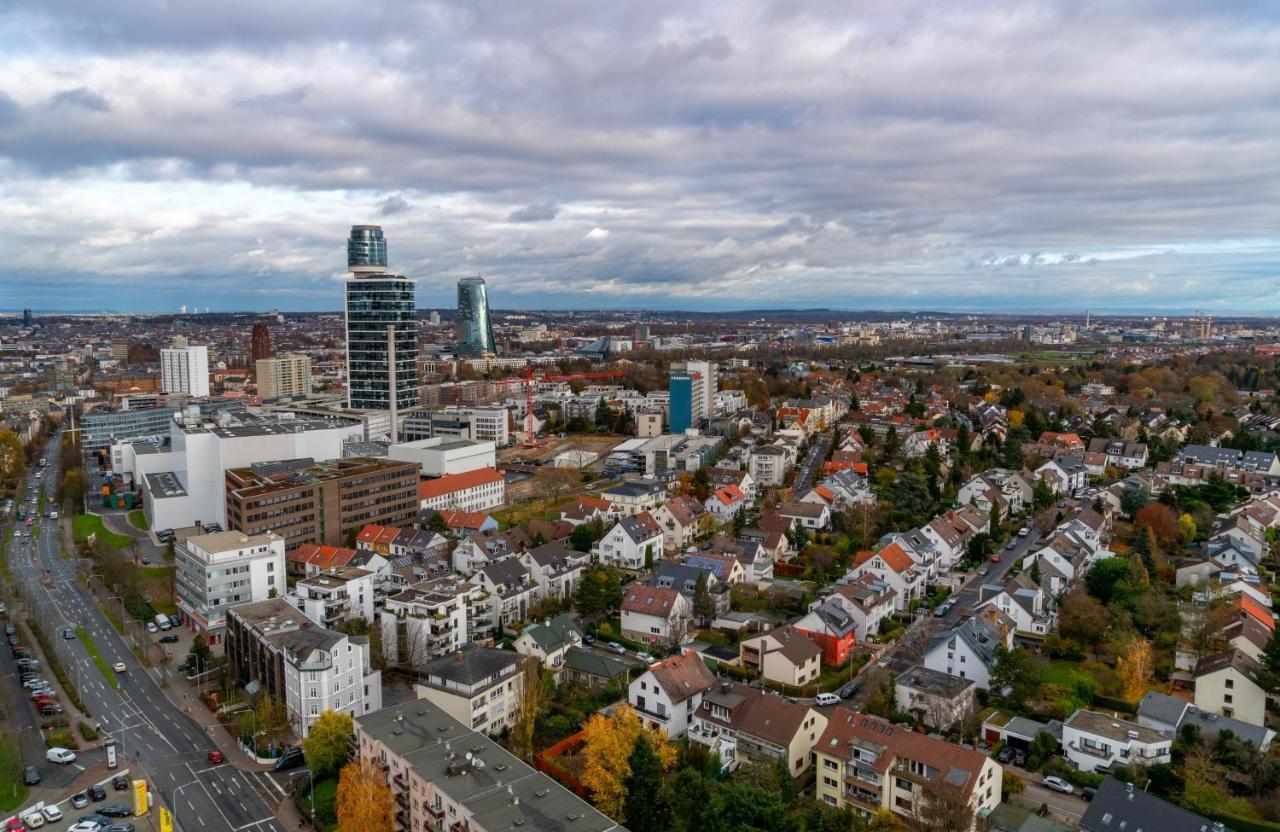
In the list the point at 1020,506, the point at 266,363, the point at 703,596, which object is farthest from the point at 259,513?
the point at 266,363

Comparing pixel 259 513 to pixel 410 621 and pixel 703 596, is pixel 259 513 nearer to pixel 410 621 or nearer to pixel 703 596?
pixel 410 621

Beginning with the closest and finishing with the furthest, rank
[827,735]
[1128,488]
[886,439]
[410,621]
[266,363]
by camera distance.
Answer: [827,735] < [410,621] < [1128,488] < [886,439] < [266,363]

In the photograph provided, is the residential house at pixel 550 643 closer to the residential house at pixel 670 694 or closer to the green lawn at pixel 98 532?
the residential house at pixel 670 694

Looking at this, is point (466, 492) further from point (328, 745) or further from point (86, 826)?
point (86, 826)

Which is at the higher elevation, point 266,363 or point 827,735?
point 266,363

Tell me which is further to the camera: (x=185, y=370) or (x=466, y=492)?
(x=185, y=370)

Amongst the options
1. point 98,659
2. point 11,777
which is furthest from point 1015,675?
point 98,659
